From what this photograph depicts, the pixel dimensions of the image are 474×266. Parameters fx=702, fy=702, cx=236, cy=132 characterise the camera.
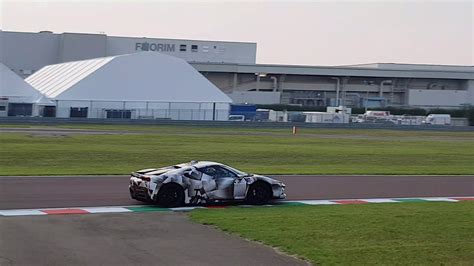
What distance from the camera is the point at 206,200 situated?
17859mm

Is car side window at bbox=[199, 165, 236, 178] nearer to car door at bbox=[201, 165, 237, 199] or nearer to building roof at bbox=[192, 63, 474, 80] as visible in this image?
car door at bbox=[201, 165, 237, 199]

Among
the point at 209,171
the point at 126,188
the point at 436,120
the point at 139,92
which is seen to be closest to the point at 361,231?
the point at 209,171

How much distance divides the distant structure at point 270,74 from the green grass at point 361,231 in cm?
8650

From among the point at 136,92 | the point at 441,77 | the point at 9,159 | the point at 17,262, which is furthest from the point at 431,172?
the point at 441,77

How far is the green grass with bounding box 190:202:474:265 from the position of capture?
35.9 feet

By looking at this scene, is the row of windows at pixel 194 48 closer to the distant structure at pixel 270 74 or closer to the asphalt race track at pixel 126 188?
the distant structure at pixel 270 74

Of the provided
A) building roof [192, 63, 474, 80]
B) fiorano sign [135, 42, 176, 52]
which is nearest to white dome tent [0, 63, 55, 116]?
fiorano sign [135, 42, 176, 52]

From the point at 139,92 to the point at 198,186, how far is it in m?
50.1

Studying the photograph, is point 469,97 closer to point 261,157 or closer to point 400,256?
point 261,157

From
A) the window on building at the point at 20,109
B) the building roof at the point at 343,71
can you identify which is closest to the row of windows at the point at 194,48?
the building roof at the point at 343,71

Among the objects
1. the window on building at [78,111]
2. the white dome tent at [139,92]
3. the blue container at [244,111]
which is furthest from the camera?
the blue container at [244,111]

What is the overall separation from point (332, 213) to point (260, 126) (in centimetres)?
4560

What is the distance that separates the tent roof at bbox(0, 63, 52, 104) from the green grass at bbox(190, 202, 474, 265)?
50433 mm

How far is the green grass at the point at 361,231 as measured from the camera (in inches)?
430
